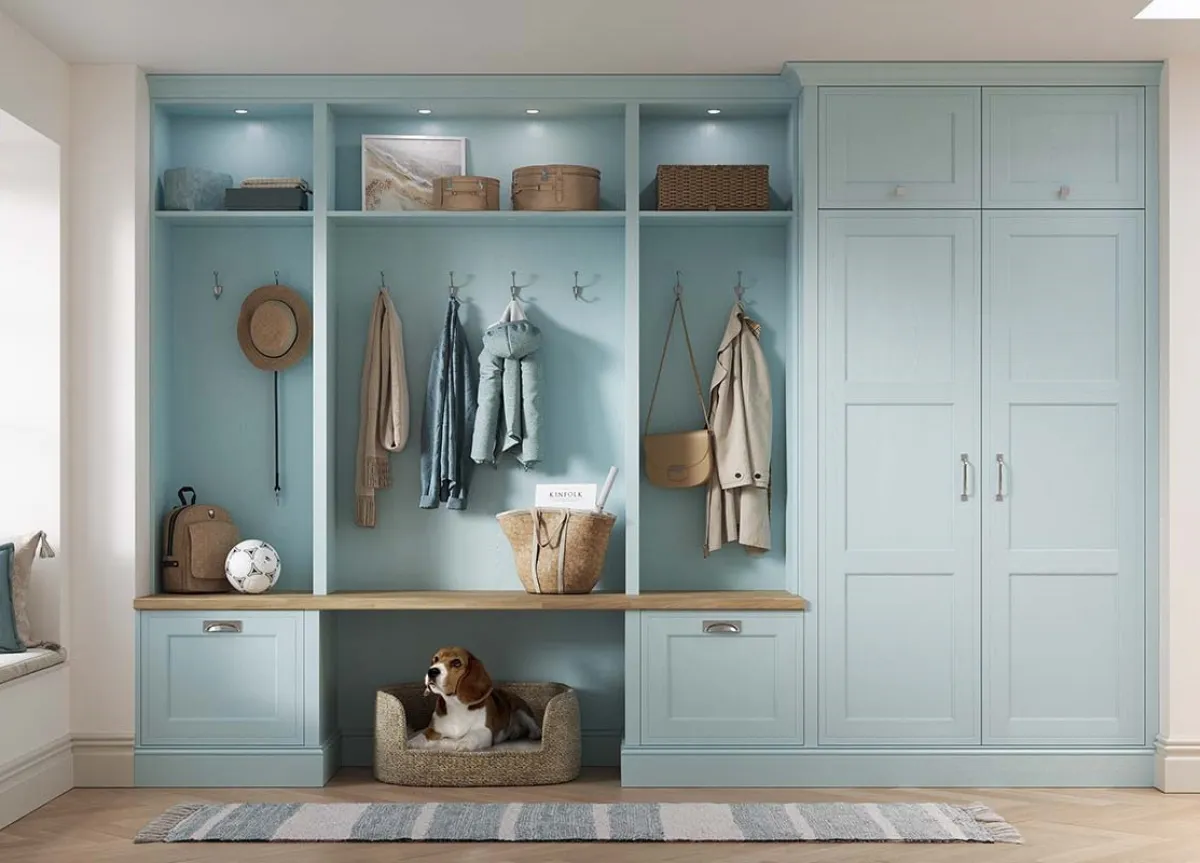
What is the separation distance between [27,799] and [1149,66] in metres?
4.69

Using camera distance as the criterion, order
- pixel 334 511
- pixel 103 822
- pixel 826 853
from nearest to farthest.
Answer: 1. pixel 826 853
2. pixel 103 822
3. pixel 334 511

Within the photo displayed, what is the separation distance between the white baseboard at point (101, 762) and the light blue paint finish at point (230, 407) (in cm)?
88

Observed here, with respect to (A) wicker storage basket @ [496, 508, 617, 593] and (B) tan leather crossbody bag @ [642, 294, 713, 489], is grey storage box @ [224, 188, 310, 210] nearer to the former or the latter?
(A) wicker storage basket @ [496, 508, 617, 593]

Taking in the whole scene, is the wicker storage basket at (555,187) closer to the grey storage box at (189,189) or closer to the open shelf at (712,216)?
the open shelf at (712,216)

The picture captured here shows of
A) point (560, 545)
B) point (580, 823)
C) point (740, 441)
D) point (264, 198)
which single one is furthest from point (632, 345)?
point (580, 823)

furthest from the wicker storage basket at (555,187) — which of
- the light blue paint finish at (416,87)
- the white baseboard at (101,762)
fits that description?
the white baseboard at (101,762)

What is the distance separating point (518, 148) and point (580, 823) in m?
2.60

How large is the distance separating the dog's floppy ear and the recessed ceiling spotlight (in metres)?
3.18

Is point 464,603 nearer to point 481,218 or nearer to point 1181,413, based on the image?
point 481,218

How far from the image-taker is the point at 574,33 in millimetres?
4453

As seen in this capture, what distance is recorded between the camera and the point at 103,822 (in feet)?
14.1

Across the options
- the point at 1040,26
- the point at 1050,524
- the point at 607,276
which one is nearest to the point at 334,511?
the point at 607,276

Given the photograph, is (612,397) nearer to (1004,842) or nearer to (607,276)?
(607,276)

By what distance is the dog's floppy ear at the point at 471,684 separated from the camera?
188 inches
